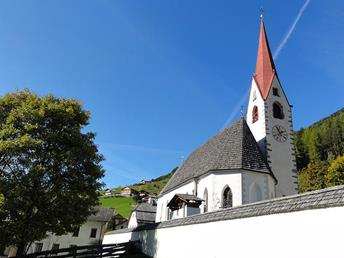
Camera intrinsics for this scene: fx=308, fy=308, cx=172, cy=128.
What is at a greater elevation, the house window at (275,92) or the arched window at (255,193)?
the house window at (275,92)


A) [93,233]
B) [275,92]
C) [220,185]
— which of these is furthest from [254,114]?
[93,233]

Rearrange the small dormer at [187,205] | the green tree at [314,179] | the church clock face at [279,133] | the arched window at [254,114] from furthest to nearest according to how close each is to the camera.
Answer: the green tree at [314,179] → the arched window at [254,114] → the church clock face at [279,133] → the small dormer at [187,205]

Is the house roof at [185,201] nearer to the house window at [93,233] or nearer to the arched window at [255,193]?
the arched window at [255,193]

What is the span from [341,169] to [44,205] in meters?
42.3

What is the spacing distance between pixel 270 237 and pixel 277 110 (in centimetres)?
2348

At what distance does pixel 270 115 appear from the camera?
95.8ft

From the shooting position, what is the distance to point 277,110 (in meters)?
30.2

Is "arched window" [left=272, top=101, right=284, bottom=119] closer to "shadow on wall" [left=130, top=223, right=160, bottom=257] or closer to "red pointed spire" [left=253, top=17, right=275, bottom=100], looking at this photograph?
"red pointed spire" [left=253, top=17, right=275, bottom=100]

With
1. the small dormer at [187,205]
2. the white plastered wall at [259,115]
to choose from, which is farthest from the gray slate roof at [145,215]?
Answer: the small dormer at [187,205]

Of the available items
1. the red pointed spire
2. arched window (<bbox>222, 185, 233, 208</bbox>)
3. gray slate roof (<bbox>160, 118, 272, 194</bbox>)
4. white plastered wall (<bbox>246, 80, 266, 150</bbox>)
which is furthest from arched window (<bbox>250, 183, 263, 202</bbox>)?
the red pointed spire

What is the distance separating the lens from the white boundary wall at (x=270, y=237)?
6871 mm

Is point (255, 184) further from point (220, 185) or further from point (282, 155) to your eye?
point (282, 155)

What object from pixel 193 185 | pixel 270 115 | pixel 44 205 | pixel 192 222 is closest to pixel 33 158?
pixel 44 205

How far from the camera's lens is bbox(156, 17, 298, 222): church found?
2217cm
